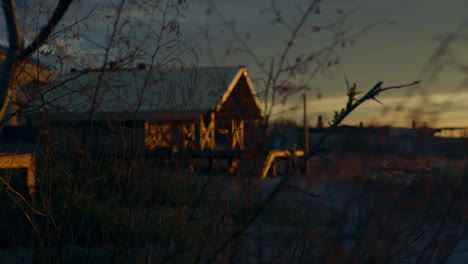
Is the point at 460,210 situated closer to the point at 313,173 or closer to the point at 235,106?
the point at 313,173

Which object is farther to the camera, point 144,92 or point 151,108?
point 151,108

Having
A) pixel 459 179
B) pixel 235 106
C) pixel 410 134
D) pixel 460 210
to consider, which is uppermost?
pixel 235 106

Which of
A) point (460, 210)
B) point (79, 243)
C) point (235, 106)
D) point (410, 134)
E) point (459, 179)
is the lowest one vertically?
point (79, 243)

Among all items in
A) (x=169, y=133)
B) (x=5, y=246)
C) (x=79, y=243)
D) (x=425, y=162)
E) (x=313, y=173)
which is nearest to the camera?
(x=313, y=173)

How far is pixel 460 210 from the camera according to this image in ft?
6.64

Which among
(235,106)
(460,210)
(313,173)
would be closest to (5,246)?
(235,106)

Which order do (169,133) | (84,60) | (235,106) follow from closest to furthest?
(235,106) → (84,60) → (169,133)

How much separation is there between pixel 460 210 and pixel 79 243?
10.4ft

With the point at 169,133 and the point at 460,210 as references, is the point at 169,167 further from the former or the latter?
the point at 460,210

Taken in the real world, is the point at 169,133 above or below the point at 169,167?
above

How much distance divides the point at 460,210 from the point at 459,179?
0.31m

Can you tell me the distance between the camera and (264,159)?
2.09 meters

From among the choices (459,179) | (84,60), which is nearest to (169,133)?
(84,60)

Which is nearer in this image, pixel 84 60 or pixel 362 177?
pixel 362 177
